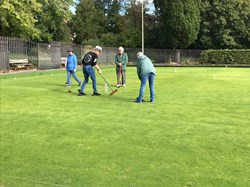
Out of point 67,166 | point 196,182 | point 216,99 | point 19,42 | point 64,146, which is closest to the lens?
point 196,182

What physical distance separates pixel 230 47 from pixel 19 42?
97.1ft

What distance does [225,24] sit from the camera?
157 ft

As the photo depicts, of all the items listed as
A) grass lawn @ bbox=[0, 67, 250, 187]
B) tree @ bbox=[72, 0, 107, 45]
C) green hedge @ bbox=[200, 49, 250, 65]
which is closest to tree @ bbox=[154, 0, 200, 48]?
green hedge @ bbox=[200, 49, 250, 65]

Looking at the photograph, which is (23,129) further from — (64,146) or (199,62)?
(199,62)

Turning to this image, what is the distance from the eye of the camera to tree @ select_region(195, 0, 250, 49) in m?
47.8

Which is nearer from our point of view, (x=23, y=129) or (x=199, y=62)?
(x=23, y=129)

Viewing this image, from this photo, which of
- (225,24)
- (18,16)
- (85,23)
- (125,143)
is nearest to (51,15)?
(18,16)

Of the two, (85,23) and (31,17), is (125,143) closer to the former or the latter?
(31,17)

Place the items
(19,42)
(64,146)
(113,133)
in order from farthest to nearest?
(19,42) → (113,133) → (64,146)

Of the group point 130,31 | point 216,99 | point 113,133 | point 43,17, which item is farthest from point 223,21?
point 113,133

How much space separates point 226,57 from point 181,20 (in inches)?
294

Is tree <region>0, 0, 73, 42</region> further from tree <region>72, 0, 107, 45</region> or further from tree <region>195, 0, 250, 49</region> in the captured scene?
tree <region>195, 0, 250, 49</region>

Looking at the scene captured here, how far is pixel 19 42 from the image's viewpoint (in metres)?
27.5

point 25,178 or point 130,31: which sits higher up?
point 130,31
